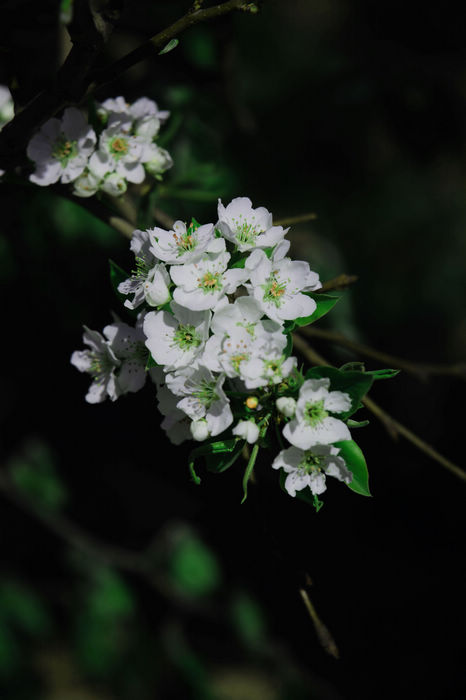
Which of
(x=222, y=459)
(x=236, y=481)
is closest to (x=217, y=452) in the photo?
(x=222, y=459)

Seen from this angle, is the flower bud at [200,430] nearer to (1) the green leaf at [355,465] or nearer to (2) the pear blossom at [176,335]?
(2) the pear blossom at [176,335]

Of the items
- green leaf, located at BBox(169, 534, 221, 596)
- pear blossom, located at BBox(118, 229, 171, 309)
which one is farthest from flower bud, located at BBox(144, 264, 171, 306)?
green leaf, located at BBox(169, 534, 221, 596)

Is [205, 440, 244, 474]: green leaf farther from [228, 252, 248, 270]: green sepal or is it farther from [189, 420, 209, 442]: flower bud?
[228, 252, 248, 270]: green sepal

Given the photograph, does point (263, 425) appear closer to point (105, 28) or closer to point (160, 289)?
point (160, 289)

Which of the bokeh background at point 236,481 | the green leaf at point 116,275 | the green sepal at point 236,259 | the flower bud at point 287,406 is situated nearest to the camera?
the flower bud at point 287,406

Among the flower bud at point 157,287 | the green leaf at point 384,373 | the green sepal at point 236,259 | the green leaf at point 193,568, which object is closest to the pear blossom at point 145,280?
the flower bud at point 157,287

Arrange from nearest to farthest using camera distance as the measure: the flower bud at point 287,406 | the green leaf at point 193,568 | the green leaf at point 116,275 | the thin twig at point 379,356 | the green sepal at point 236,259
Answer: the flower bud at point 287,406
the green sepal at point 236,259
the green leaf at point 116,275
the thin twig at point 379,356
the green leaf at point 193,568
